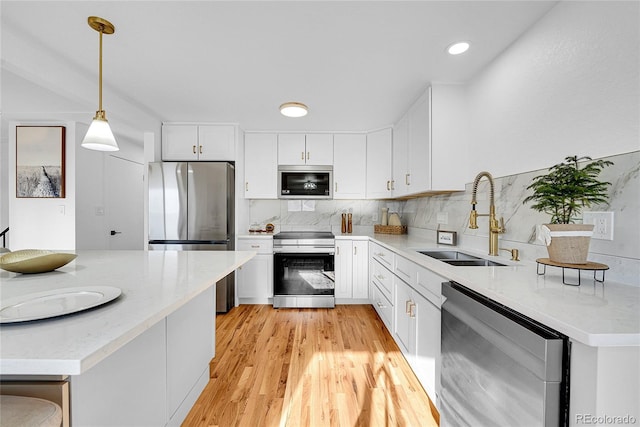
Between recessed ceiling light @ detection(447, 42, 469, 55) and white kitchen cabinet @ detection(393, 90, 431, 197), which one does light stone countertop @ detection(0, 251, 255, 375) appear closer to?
white kitchen cabinet @ detection(393, 90, 431, 197)

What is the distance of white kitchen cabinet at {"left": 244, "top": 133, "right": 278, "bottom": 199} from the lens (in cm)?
356

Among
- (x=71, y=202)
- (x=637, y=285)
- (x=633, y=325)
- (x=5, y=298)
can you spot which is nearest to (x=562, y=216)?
(x=637, y=285)

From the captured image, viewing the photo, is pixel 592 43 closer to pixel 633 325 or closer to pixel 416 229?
pixel 633 325

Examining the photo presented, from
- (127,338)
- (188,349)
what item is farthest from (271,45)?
(188,349)

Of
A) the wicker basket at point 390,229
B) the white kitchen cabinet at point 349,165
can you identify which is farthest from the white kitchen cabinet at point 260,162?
the wicker basket at point 390,229

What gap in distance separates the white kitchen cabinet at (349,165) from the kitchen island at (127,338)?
2.14m

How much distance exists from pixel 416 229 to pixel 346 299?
121 centimetres

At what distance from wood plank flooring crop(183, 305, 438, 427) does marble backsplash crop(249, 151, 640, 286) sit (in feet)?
3.69

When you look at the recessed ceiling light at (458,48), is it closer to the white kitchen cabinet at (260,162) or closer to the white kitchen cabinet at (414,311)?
the white kitchen cabinet at (414,311)

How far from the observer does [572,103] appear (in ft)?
4.38

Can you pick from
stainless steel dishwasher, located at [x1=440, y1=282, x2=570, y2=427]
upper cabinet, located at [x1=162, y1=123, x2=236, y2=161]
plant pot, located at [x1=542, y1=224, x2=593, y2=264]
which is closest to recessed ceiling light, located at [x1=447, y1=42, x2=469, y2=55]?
plant pot, located at [x1=542, y1=224, x2=593, y2=264]

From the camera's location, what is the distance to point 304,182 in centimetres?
356

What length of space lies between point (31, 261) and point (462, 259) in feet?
8.15

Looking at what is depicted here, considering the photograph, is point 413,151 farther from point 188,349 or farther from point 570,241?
point 188,349
